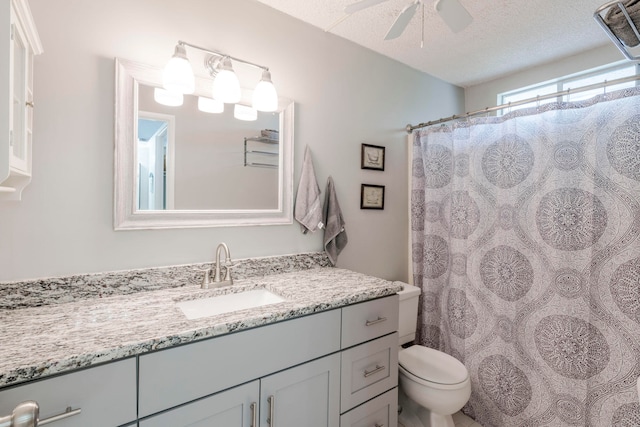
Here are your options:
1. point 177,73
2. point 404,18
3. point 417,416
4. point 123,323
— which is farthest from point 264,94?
point 417,416

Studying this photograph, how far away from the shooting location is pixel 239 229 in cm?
169

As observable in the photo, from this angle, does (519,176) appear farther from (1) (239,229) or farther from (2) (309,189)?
(1) (239,229)

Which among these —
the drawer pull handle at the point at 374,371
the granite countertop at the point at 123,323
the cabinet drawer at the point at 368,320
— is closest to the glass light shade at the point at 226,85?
the granite countertop at the point at 123,323

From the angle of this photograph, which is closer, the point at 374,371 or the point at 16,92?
the point at 16,92

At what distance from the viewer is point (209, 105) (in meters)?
1.59

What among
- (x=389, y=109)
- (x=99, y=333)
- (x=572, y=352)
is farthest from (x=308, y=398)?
(x=389, y=109)

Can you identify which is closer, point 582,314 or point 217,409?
point 217,409

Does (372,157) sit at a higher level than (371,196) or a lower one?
higher

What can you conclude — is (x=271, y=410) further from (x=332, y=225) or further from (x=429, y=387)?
(x=332, y=225)

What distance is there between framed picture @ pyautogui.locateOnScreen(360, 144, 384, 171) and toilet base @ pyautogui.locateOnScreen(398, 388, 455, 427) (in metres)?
1.46

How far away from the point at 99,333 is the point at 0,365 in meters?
0.22

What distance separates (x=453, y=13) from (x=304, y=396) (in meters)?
1.61

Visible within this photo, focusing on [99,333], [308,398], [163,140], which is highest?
[163,140]

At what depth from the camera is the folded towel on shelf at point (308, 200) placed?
1.87 metres
